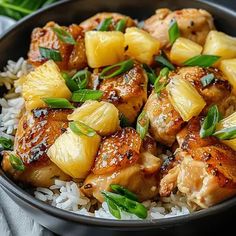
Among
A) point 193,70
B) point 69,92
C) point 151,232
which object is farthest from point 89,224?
point 193,70

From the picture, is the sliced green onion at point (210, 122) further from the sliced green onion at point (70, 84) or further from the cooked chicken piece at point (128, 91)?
the sliced green onion at point (70, 84)

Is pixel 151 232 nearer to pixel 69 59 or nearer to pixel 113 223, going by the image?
pixel 113 223

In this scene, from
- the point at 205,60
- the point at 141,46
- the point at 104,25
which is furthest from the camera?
the point at 104,25

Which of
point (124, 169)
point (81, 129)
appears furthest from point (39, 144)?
point (124, 169)

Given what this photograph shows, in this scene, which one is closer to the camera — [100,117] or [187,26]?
[100,117]

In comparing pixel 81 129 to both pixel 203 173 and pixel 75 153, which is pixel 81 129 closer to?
pixel 75 153

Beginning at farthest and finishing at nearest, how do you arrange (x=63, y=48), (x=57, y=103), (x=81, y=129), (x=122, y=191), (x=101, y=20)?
(x=101, y=20)
(x=63, y=48)
(x=57, y=103)
(x=81, y=129)
(x=122, y=191)

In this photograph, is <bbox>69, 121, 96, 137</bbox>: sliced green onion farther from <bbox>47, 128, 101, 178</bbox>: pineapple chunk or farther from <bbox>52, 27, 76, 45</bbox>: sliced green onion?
<bbox>52, 27, 76, 45</bbox>: sliced green onion

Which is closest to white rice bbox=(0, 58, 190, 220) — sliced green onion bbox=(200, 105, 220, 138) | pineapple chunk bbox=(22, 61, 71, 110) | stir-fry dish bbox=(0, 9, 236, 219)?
stir-fry dish bbox=(0, 9, 236, 219)
